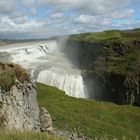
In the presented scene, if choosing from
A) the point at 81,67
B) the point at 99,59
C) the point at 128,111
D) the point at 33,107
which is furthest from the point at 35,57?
the point at 33,107

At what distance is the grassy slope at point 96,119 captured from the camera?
156ft

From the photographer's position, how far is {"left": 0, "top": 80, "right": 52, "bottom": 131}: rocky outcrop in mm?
31000

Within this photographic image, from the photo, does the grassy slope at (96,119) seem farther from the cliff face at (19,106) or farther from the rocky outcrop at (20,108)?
the cliff face at (19,106)

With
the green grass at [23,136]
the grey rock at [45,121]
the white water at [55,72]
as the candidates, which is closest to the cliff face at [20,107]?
the grey rock at [45,121]

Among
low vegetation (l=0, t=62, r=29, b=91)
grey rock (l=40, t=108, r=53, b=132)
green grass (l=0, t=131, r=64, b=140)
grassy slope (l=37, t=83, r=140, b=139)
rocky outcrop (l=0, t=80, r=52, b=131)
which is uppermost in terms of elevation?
low vegetation (l=0, t=62, r=29, b=91)

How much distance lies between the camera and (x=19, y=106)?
33.0 metres

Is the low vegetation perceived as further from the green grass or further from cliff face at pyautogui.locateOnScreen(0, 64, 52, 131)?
the green grass

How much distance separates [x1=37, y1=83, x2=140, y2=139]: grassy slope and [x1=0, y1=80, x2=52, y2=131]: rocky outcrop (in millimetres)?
9642

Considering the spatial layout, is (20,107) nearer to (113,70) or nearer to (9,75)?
(9,75)

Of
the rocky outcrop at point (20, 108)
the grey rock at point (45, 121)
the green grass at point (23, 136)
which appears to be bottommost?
the grey rock at point (45, 121)

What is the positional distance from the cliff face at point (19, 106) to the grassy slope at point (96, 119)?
9860 mm

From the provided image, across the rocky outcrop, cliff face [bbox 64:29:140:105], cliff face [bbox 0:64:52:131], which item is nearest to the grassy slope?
the rocky outcrop

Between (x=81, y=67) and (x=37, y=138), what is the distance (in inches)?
5115

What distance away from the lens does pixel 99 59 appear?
134m
